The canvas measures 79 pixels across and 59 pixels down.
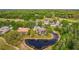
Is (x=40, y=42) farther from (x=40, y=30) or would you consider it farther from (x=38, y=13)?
(x=38, y=13)

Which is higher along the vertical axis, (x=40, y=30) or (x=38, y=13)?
(x=38, y=13)

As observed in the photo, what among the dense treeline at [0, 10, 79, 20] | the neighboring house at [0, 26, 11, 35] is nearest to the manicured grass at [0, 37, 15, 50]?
the neighboring house at [0, 26, 11, 35]

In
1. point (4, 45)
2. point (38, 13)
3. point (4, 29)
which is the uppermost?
point (38, 13)

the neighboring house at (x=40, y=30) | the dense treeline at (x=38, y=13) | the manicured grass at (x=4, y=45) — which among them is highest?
the dense treeline at (x=38, y=13)

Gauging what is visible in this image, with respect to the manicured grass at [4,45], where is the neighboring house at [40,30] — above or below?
above

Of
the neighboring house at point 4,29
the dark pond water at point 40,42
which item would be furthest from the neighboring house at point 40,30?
the neighboring house at point 4,29

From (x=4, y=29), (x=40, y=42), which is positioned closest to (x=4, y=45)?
(x=4, y=29)

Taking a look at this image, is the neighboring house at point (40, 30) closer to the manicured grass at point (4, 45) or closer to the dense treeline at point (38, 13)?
the dense treeline at point (38, 13)
